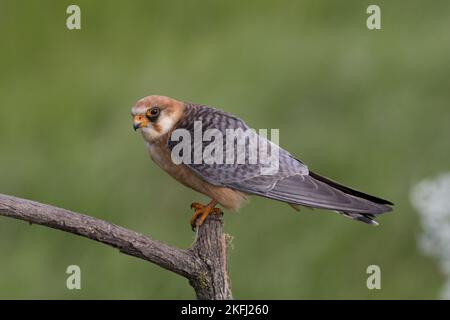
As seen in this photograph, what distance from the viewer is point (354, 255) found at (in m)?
7.36

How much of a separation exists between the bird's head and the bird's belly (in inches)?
3.6

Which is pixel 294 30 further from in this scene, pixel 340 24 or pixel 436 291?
pixel 436 291

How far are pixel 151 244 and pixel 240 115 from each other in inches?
149

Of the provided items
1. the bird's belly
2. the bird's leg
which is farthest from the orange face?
the bird's leg

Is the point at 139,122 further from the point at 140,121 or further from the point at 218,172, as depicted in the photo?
the point at 218,172

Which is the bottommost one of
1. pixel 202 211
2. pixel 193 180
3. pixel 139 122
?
pixel 202 211

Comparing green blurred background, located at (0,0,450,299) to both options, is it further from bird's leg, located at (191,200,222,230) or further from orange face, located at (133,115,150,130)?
orange face, located at (133,115,150,130)

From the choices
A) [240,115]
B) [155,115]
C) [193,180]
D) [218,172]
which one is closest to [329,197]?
[218,172]

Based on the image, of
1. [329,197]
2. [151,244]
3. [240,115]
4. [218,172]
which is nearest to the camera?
[151,244]

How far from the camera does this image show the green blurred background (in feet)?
23.8

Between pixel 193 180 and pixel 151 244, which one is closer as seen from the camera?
pixel 151 244

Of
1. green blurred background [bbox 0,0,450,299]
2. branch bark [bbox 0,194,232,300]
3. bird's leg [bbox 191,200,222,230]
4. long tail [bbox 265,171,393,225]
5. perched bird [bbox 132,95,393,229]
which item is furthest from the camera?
green blurred background [bbox 0,0,450,299]

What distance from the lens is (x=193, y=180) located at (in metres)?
5.21
